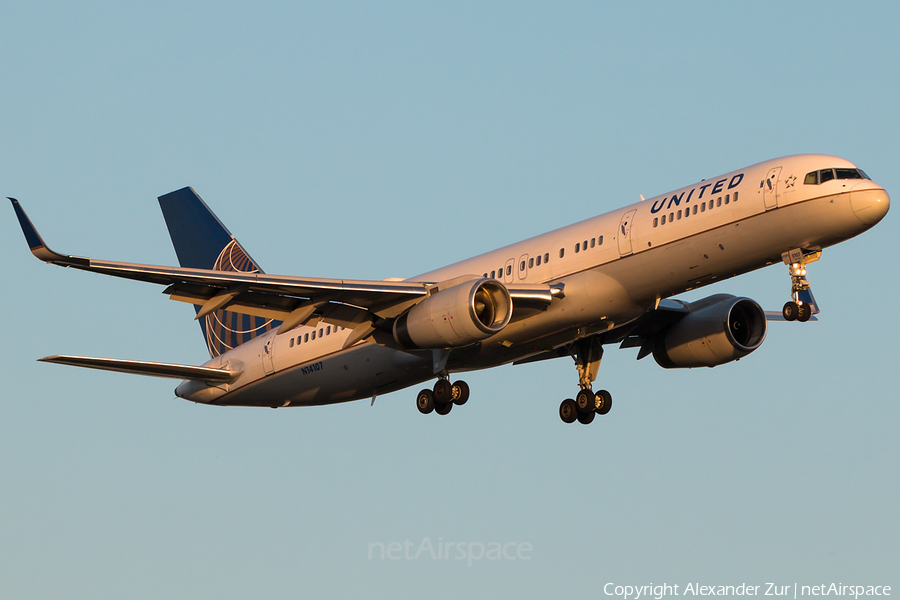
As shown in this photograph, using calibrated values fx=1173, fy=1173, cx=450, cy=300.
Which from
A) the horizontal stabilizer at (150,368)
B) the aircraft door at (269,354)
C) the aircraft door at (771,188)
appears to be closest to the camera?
the aircraft door at (771,188)

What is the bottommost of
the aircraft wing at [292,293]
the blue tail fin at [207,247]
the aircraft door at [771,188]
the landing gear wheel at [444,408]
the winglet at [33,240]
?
the landing gear wheel at [444,408]

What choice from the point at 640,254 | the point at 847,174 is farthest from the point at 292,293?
the point at 847,174

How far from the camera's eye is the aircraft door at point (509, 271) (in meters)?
35.9

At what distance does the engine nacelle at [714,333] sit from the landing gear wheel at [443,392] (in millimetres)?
8465

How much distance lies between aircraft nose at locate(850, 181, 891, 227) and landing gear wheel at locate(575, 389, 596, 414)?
12.2m

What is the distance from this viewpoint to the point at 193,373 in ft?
136

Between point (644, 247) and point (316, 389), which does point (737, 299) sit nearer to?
point (644, 247)

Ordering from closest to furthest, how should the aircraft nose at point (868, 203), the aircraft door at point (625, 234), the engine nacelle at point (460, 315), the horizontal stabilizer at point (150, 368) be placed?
the aircraft nose at point (868, 203) < the engine nacelle at point (460, 315) < the aircraft door at point (625, 234) < the horizontal stabilizer at point (150, 368)

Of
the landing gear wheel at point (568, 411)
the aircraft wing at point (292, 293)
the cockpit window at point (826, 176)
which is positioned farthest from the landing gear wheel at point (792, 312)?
the landing gear wheel at point (568, 411)

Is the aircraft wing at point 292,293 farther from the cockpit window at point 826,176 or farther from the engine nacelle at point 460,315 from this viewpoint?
the cockpit window at point 826,176

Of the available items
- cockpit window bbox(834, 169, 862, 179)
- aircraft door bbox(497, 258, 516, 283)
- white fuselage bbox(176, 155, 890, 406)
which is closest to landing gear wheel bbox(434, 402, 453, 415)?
white fuselage bbox(176, 155, 890, 406)

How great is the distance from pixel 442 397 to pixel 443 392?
0.16m

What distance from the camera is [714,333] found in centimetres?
4019

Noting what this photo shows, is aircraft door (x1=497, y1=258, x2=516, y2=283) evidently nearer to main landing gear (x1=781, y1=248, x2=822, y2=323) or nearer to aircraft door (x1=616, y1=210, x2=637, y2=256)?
aircraft door (x1=616, y1=210, x2=637, y2=256)
